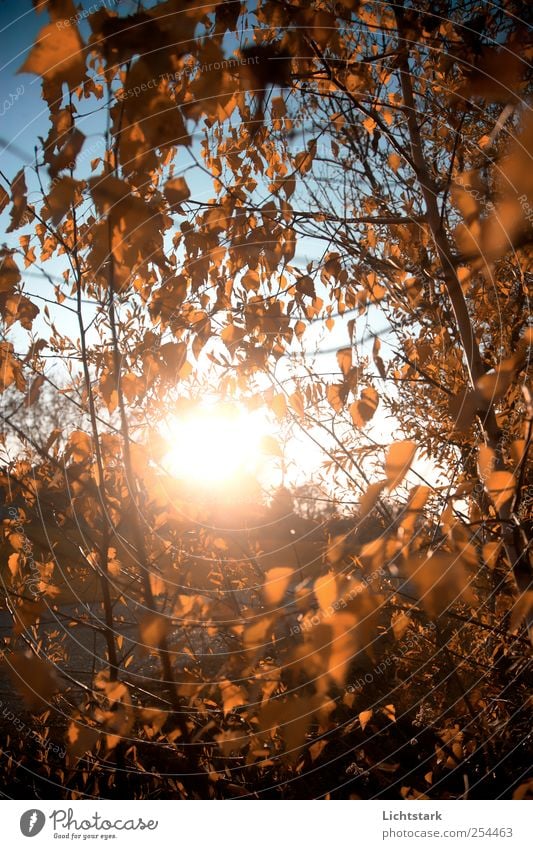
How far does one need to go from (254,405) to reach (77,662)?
24.2 ft

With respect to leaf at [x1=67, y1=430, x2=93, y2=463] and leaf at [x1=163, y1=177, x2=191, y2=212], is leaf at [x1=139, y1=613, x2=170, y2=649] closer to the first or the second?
leaf at [x1=67, y1=430, x2=93, y2=463]

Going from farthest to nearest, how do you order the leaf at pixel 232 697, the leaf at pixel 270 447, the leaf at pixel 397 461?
the leaf at pixel 270 447
the leaf at pixel 232 697
the leaf at pixel 397 461

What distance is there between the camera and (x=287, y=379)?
1.63m

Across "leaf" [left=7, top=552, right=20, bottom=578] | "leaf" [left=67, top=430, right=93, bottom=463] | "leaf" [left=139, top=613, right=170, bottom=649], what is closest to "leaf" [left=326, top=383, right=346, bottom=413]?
"leaf" [left=139, top=613, right=170, bottom=649]

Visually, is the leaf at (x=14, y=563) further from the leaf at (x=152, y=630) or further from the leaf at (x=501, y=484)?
the leaf at (x=501, y=484)

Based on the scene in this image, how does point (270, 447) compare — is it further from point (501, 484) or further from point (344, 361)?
point (501, 484)

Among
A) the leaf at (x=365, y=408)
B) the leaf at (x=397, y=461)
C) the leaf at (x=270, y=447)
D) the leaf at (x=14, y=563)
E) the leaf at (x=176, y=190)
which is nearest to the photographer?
the leaf at (x=397, y=461)

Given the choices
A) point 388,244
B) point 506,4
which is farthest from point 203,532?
point 506,4

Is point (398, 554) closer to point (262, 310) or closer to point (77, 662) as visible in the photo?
point (262, 310)

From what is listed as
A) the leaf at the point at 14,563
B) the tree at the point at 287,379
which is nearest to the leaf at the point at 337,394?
the tree at the point at 287,379

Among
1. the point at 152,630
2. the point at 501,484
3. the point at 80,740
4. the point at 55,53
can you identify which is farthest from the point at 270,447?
the point at 55,53

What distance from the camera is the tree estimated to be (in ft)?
3.27

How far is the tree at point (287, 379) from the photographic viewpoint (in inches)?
39.3

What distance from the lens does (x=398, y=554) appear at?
3.48 feet
